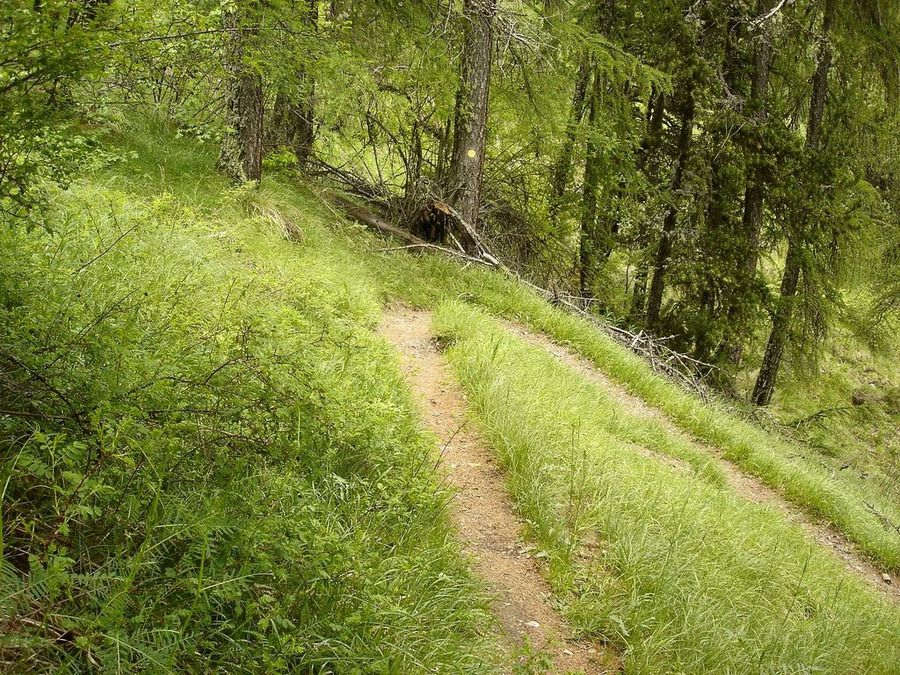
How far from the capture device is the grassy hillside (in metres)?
2.20

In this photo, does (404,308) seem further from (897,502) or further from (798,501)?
(897,502)

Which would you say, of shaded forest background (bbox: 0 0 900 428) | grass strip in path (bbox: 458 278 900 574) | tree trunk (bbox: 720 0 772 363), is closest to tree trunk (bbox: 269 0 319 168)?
shaded forest background (bbox: 0 0 900 428)

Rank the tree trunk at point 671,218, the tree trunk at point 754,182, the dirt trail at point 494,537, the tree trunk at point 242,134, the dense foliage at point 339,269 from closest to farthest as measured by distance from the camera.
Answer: the dense foliage at point 339,269
the dirt trail at point 494,537
the tree trunk at point 242,134
the tree trunk at point 754,182
the tree trunk at point 671,218

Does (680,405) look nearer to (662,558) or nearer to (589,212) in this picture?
(662,558)

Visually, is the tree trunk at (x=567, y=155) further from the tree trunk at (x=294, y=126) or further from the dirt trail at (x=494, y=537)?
the dirt trail at (x=494, y=537)

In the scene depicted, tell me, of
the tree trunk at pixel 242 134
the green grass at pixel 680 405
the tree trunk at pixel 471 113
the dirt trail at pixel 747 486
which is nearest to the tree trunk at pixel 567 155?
the tree trunk at pixel 471 113

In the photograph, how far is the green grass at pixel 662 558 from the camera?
3.54m

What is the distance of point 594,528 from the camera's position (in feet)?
14.1

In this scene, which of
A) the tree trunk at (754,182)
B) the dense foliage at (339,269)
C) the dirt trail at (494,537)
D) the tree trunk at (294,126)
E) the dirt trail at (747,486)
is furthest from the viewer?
the tree trunk at (754,182)

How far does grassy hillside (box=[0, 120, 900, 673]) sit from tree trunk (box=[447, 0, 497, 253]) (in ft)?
14.8

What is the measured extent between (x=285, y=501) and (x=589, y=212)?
1144cm

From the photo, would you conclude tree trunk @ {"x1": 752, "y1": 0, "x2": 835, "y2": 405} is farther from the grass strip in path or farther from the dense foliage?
the grass strip in path

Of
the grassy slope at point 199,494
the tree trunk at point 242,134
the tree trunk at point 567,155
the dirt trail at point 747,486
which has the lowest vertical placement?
the dirt trail at point 747,486

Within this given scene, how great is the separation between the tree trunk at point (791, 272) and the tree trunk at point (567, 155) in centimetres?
411
